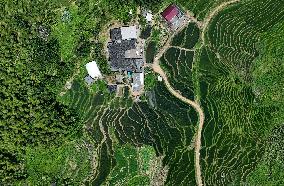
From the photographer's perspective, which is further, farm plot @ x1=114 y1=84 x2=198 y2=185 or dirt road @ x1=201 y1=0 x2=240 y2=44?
dirt road @ x1=201 y1=0 x2=240 y2=44

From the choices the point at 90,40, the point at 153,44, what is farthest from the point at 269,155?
the point at 90,40

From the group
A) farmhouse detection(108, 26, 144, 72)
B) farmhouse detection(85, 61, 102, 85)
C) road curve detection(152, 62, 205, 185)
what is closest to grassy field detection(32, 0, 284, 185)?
road curve detection(152, 62, 205, 185)

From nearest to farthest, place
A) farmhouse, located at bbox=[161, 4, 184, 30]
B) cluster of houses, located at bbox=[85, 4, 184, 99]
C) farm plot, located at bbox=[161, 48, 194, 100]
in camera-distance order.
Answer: farmhouse, located at bbox=[161, 4, 184, 30] → cluster of houses, located at bbox=[85, 4, 184, 99] → farm plot, located at bbox=[161, 48, 194, 100]

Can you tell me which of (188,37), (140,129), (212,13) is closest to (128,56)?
(188,37)

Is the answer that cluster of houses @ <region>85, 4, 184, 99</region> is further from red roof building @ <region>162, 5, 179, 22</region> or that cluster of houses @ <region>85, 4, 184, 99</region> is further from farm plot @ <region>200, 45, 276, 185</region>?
farm plot @ <region>200, 45, 276, 185</region>

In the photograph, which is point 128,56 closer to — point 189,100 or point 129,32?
point 129,32

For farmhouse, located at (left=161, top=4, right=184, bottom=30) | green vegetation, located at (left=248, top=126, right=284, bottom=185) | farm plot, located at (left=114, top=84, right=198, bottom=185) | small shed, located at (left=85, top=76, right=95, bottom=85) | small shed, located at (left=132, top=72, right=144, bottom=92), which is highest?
farmhouse, located at (left=161, top=4, right=184, bottom=30)

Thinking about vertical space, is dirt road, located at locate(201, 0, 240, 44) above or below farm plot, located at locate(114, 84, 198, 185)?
above

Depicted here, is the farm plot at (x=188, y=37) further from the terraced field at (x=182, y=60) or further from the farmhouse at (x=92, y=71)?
the farmhouse at (x=92, y=71)
